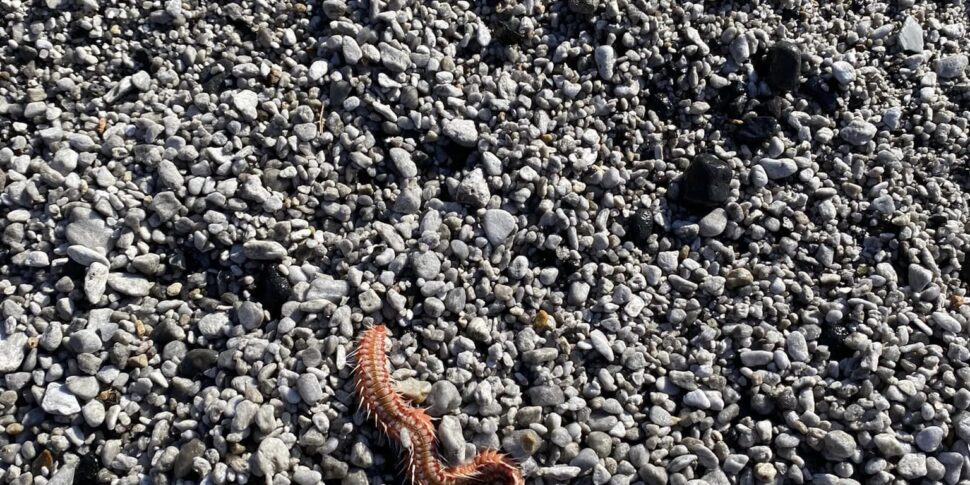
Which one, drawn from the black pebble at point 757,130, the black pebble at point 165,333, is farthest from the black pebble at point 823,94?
the black pebble at point 165,333

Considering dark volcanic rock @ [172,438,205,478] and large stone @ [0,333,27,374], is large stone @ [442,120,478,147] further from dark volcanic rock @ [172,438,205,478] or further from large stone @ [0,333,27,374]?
large stone @ [0,333,27,374]

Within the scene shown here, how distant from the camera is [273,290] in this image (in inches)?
164

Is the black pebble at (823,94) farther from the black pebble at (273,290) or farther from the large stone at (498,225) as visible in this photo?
the black pebble at (273,290)

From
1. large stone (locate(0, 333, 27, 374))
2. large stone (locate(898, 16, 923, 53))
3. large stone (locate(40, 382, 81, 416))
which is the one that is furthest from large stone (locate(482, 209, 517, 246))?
large stone (locate(898, 16, 923, 53))

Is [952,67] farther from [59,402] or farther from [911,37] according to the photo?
[59,402]

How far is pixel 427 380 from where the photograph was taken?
4.07m

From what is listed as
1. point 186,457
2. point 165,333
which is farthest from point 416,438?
point 165,333

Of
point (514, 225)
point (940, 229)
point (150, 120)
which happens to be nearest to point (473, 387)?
point (514, 225)

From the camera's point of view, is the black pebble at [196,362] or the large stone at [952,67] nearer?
the black pebble at [196,362]

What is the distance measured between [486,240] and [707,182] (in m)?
1.30

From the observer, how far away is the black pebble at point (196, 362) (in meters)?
4.00

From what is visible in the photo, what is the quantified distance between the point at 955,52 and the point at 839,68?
0.94 meters

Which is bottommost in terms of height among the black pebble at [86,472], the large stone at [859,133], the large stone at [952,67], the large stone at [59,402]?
the black pebble at [86,472]

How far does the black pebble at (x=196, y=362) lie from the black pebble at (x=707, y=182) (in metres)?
2.76
